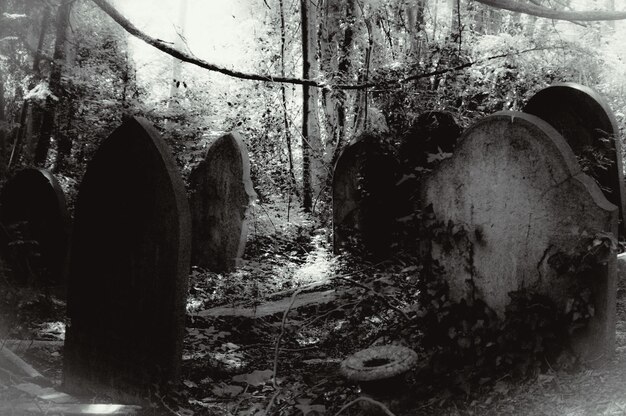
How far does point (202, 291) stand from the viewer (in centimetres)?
697

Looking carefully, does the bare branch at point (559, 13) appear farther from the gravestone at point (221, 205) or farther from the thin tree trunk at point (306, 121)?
the thin tree trunk at point (306, 121)

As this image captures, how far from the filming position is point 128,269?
3770 mm

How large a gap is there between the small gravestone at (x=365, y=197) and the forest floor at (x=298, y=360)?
902mm

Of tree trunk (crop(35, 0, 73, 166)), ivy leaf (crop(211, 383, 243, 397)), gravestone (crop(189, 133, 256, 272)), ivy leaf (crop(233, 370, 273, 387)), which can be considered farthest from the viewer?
tree trunk (crop(35, 0, 73, 166))

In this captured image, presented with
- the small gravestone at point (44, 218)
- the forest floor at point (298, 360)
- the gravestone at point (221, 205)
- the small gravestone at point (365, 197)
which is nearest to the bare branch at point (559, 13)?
the forest floor at point (298, 360)

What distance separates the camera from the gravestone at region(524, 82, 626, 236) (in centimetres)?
554

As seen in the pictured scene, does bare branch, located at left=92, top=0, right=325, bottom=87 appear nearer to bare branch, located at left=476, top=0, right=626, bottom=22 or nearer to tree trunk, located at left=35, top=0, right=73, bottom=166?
bare branch, located at left=476, top=0, right=626, bottom=22

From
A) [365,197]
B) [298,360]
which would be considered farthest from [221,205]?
[298,360]

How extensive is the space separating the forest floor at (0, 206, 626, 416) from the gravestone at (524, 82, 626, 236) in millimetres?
1099

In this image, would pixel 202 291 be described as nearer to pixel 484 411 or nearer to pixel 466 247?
pixel 466 247

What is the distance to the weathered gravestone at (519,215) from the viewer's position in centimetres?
354

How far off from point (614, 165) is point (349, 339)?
3065 mm

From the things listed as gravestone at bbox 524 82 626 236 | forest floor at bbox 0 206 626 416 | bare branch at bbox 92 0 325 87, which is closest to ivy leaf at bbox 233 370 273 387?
forest floor at bbox 0 206 626 416

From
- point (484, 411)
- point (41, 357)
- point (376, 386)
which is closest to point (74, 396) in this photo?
point (41, 357)
